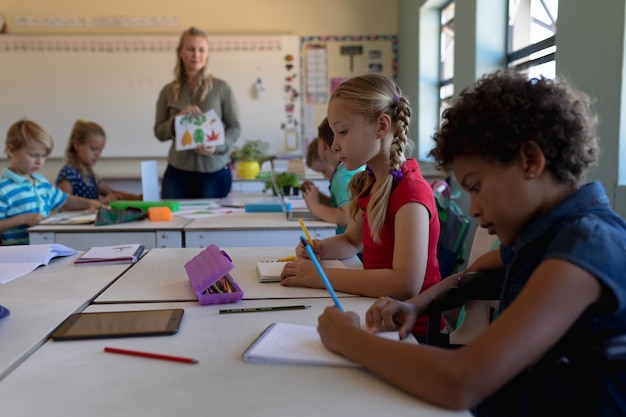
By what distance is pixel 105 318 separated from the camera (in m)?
1.01

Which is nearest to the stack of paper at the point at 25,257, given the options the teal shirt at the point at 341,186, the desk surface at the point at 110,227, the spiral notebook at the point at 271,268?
the desk surface at the point at 110,227

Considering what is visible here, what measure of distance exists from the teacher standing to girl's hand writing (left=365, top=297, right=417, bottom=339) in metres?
2.42

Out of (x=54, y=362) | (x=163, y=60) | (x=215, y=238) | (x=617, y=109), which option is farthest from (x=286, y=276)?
(x=163, y=60)

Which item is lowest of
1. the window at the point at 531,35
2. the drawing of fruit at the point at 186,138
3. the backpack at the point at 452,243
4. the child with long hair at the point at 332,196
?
the backpack at the point at 452,243

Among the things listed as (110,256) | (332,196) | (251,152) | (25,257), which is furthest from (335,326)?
(251,152)

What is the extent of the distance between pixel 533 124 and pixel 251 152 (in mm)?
3975

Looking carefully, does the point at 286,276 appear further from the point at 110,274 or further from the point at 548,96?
the point at 548,96

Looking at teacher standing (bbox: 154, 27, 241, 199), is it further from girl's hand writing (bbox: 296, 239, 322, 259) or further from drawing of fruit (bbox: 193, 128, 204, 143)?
girl's hand writing (bbox: 296, 239, 322, 259)

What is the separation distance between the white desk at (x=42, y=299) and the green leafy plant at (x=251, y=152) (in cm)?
301

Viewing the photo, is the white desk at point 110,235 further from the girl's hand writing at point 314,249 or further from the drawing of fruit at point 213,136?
the drawing of fruit at point 213,136

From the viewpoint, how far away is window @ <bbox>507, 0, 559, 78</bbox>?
287 cm

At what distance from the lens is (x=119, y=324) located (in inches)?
38.4

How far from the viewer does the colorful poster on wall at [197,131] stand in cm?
321

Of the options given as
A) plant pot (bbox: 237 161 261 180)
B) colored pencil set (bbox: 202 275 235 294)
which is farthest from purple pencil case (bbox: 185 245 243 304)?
plant pot (bbox: 237 161 261 180)
